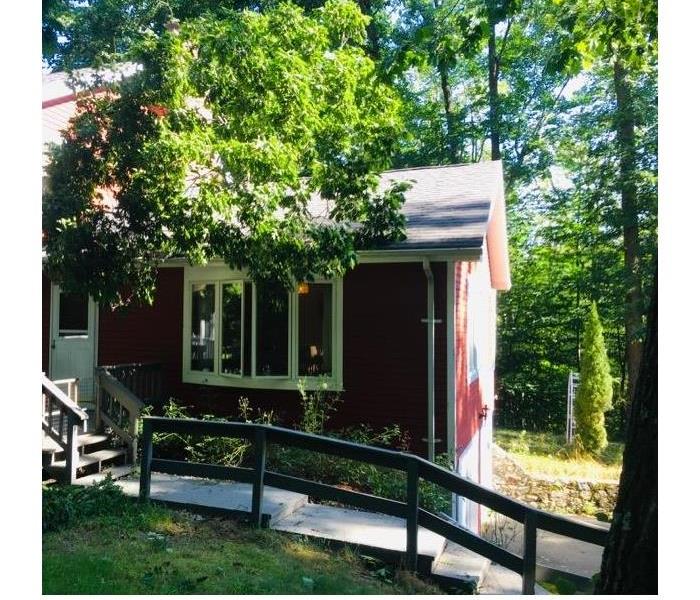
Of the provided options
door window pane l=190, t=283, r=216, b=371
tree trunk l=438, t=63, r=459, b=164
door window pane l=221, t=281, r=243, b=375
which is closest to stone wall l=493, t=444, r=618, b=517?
door window pane l=221, t=281, r=243, b=375

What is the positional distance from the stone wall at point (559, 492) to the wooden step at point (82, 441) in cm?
807

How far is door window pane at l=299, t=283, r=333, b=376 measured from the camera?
304 inches

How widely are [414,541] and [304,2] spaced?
11683 mm

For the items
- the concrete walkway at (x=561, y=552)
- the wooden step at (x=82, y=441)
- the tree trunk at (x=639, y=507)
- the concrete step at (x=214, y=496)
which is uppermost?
the tree trunk at (x=639, y=507)

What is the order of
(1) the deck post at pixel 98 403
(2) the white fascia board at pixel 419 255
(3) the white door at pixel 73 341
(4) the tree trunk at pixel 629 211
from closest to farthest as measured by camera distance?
(2) the white fascia board at pixel 419 255
(1) the deck post at pixel 98 403
(3) the white door at pixel 73 341
(4) the tree trunk at pixel 629 211

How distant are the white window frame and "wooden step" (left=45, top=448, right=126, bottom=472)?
63.1 inches

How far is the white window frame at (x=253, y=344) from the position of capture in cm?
767

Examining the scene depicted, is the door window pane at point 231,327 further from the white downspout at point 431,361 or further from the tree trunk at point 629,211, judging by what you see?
the tree trunk at point 629,211

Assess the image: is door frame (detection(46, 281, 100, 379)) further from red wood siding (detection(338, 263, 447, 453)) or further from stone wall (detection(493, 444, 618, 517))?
stone wall (detection(493, 444, 618, 517))

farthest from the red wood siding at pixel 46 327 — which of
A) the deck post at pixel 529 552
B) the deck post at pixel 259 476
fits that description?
the deck post at pixel 529 552

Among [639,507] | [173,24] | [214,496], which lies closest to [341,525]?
[214,496]

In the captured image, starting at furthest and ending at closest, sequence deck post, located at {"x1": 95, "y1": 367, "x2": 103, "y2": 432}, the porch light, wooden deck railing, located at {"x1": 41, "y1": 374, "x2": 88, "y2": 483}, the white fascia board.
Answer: deck post, located at {"x1": 95, "y1": 367, "x2": 103, "y2": 432}, the white fascia board, the porch light, wooden deck railing, located at {"x1": 41, "y1": 374, "x2": 88, "y2": 483}

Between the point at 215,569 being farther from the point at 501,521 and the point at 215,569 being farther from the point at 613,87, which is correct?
the point at 613,87
